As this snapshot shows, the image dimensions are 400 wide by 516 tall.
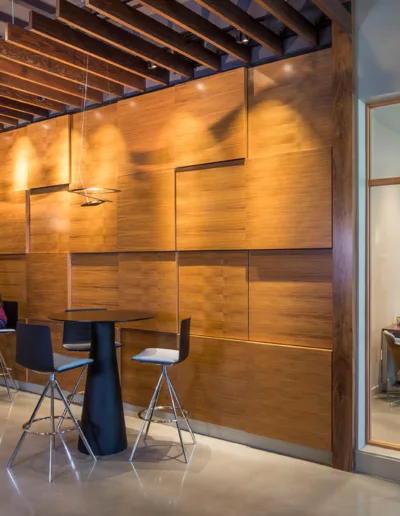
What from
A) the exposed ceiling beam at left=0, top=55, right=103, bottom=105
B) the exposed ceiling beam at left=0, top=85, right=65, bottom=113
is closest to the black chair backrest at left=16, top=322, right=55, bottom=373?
the exposed ceiling beam at left=0, top=55, right=103, bottom=105

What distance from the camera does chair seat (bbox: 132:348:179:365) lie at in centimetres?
400

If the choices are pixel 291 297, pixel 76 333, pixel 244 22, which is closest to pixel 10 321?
pixel 76 333

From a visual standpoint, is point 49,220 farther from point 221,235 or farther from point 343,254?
point 343,254

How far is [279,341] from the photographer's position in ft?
13.6

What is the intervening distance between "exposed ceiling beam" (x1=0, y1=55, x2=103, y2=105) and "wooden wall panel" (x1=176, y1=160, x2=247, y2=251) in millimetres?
1396

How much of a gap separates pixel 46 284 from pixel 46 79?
7.11 ft

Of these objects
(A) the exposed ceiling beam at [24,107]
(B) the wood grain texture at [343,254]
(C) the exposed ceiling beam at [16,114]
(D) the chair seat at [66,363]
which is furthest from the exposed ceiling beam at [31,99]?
(B) the wood grain texture at [343,254]

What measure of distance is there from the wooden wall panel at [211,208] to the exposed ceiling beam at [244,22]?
0.94 m

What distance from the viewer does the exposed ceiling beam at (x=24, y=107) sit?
18.2 ft

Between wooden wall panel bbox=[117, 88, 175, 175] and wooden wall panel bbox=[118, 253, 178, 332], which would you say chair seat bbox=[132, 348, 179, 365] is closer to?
wooden wall panel bbox=[118, 253, 178, 332]

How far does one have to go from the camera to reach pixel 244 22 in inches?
145

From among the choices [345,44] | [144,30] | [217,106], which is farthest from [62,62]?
[345,44]

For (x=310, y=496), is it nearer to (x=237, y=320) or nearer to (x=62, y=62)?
(x=237, y=320)

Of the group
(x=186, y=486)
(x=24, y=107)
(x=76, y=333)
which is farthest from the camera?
(x=24, y=107)
